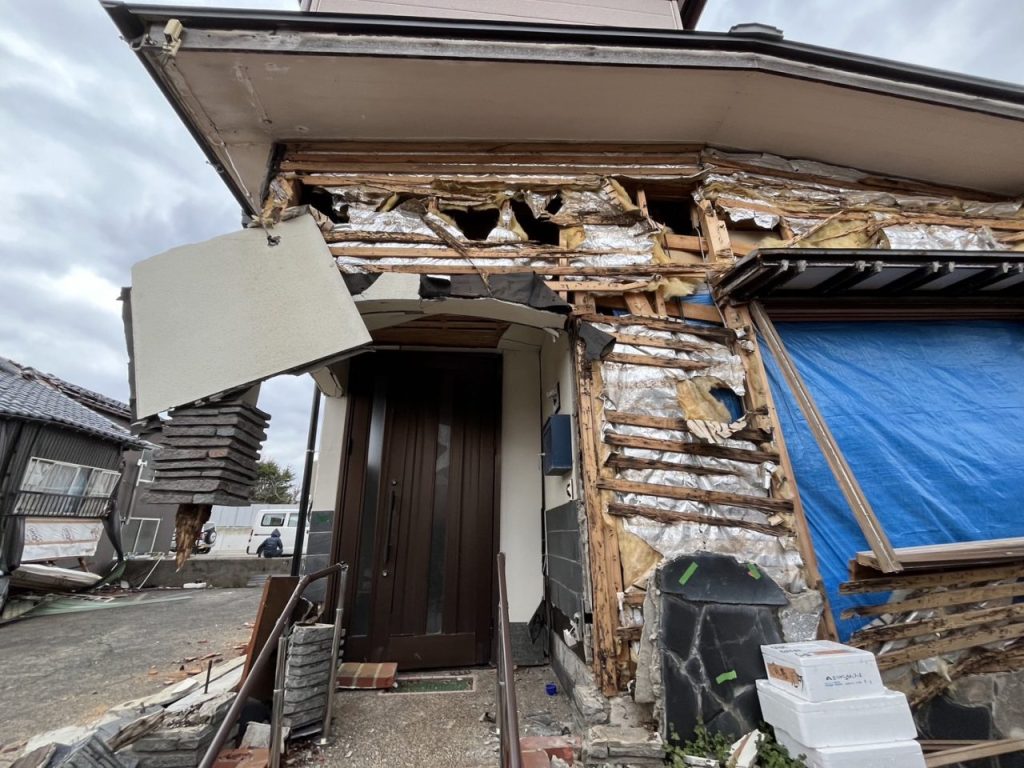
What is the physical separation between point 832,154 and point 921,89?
0.78 metres

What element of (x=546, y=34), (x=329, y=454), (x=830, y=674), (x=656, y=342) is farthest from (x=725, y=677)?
(x=546, y=34)

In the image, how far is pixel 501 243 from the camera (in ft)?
11.9

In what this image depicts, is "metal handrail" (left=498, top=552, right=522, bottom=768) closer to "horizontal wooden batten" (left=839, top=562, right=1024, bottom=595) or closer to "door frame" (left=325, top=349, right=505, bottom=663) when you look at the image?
"door frame" (left=325, top=349, right=505, bottom=663)

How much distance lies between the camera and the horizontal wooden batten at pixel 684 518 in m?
2.83

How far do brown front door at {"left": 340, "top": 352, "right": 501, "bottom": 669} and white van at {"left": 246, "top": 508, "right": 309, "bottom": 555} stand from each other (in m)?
14.0

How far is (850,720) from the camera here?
2.01 m

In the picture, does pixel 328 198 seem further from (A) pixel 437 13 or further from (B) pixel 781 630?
(B) pixel 781 630

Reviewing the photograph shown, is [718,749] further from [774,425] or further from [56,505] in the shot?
[56,505]

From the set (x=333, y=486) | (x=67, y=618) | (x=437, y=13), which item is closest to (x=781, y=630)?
(x=333, y=486)

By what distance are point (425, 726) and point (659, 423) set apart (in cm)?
263

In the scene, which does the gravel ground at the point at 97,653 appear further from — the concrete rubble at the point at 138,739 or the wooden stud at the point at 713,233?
the wooden stud at the point at 713,233

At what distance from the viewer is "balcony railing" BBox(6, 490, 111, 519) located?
27.3 ft

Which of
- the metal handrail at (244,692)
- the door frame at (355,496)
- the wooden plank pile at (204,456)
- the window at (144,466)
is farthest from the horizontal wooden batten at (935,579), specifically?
the window at (144,466)

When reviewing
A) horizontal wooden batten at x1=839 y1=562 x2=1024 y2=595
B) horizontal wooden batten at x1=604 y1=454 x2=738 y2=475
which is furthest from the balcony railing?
horizontal wooden batten at x1=839 y1=562 x2=1024 y2=595
